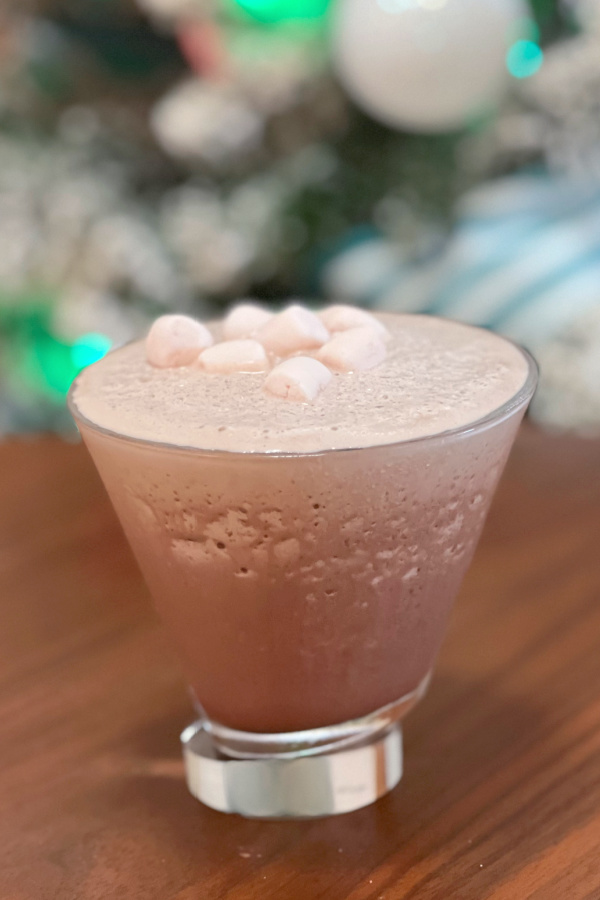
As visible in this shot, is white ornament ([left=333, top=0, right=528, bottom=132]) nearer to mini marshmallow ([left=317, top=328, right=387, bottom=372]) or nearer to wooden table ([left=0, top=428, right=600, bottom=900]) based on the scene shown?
wooden table ([left=0, top=428, right=600, bottom=900])

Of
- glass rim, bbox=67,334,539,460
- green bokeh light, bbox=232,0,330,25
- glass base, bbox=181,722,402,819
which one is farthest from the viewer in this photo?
green bokeh light, bbox=232,0,330,25

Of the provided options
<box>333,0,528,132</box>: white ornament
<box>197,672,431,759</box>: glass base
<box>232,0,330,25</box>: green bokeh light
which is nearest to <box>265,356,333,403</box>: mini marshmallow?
<box>197,672,431,759</box>: glass base

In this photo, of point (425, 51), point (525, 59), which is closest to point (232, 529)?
point (425, 51)

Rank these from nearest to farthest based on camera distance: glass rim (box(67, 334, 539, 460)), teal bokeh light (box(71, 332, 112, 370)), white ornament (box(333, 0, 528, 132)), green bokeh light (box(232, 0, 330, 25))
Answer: glass rim (box(67, 334, 539, 460)) < white ornament (box(333, 0, 528, 132)) < green bokeh light (box(232, 0, 330, 25)) < teal bokeh light (box(71, 332, 112, 370))

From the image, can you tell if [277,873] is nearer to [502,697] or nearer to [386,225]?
[502,697]

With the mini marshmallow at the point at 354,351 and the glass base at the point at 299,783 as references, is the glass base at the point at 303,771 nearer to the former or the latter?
the glass base at the point at 299,783

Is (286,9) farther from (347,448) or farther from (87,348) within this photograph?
(347,448)
